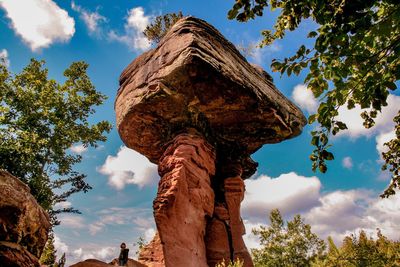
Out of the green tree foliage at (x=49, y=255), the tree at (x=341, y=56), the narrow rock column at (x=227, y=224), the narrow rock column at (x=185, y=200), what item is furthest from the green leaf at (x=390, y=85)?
the green tree foliage at (x=49, y=255)

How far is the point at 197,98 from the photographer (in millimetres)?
11211

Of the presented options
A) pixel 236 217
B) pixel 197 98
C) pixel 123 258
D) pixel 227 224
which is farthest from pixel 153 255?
pixel 197 98

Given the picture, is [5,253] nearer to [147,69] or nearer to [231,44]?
[147,69]

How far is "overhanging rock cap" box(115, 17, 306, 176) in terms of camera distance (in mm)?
10531

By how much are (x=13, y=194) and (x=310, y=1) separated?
23.0 feet

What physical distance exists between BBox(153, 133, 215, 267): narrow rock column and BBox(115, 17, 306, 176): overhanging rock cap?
43.0 inches

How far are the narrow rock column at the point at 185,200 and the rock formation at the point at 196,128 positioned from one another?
0.11 feet

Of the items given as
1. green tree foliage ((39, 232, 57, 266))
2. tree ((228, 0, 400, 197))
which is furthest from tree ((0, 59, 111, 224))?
tree ((228, 0, 400, 197))

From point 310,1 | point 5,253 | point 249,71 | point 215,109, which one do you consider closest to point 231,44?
point 249,71

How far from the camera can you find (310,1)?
340cm

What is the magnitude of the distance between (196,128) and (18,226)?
754 centimetres

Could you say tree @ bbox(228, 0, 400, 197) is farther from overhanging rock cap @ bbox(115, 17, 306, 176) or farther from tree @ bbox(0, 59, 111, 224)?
tree @ bbox(0, 59, 111, 224)

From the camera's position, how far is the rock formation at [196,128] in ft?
33.1

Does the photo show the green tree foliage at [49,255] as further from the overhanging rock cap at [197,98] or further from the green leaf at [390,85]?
the green leaf at [390,85]
